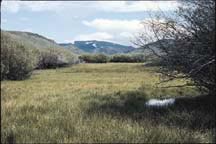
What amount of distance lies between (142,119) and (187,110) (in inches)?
89.1

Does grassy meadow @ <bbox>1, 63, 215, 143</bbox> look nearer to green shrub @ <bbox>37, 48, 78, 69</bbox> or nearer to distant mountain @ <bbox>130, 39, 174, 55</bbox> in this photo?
distant mountain @ <bbox>130, 39, 174, 55</bbox>

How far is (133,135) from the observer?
34.1ft

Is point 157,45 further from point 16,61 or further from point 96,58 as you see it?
point 96,58

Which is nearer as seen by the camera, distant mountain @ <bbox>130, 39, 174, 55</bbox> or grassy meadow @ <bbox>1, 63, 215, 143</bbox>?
grassy meadow @ <bbox>1, 63, 215, 143</bbox>

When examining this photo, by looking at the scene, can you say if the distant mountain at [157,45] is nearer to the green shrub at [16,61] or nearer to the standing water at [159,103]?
the standing water at [159,103]

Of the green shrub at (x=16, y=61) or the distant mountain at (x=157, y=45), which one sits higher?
the distant mountain at (x=157, y=45)

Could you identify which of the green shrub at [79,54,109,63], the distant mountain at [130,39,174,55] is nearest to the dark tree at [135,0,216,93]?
the distant mountain at [130,39,174,55]

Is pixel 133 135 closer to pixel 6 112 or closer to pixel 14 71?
pixel 6 112

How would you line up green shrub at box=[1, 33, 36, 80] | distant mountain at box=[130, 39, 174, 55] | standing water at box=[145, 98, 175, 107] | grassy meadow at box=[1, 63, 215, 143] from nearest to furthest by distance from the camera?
grassy meadow at box=[1, 63, 215, 143] < standing water at box=[145, 98, 175, 107] < distant mountain at box=[130, 39, 174, 55] < green shrub at box=[1, 33, 36, 80]

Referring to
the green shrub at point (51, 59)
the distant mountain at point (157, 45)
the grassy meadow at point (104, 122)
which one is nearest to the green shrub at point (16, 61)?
the green shrub at point (51, 59)

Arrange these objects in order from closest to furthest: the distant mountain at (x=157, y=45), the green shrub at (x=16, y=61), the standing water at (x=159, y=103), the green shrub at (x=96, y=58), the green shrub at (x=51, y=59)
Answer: the standing water at (x=159, y=103), the distant mountain at (x=157, y=45), the green shrub at (x=16, y=61), the green shrub at (x=51, y=59), the green shrub at (x=96, y=58)

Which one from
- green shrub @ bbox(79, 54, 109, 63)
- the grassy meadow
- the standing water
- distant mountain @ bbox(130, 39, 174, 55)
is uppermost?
distant mountain @ bbox(130, 39, 174, 55)

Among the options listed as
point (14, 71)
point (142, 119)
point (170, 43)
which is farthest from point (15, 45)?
point (142, 119)

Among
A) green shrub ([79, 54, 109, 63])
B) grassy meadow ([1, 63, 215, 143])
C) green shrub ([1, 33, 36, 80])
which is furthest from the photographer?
green shrub ([79, 54, 109, 63])
